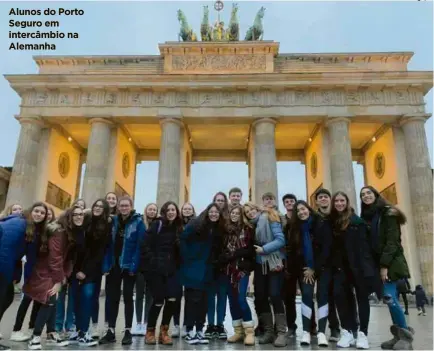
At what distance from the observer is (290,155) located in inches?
1103

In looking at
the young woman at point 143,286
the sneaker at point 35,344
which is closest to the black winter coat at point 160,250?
the young woman at point 143,286

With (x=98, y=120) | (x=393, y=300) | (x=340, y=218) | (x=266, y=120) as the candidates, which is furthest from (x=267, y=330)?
(x=98, y=120)

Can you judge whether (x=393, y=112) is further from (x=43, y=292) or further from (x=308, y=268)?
(x=43, y=292)

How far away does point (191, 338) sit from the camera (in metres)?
5.39

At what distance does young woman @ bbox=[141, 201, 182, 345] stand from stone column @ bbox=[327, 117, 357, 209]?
15.4 metres

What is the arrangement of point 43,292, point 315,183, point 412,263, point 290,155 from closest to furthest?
point 43,292, point 412,263, point 315,183, point 290,155

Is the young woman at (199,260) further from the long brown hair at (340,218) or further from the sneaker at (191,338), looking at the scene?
the long brown hair at (340,218)

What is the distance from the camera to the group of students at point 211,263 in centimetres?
511

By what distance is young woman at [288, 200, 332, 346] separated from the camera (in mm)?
5266

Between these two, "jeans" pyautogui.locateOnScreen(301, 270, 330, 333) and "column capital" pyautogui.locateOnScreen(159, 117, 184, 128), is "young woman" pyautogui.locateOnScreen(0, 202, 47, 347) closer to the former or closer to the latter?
"jeans" pyautogui.locateOnScreen(301, 270, 330, 333)

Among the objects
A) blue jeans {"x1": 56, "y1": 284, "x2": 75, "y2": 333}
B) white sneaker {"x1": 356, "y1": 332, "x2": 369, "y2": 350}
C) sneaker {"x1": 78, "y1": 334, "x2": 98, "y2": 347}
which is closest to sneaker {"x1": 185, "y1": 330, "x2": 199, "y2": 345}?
sneaker {"x1": 78, "y1": 334, "x2": 98, "y2": 347}

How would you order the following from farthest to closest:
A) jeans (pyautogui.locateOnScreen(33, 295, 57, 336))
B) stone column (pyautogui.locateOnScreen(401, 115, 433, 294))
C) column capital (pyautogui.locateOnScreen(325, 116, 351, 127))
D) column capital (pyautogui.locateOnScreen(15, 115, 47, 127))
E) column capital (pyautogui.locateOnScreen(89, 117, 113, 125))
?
column capital (pyautogui.locateOnScreen(89, 117, 113, 125))
column capital (pyautogui.locateOnScreen(15, 115, 47, 127))
column capital (pyautogui.locateOnScreen(325, 116, 351, 127))
stone column (pyautogui.locateOnScreen(401, 115, 433, 294))
jeans (pyautogui.locateOnScreen(33, 295, 57, 336))

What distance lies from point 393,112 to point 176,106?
1277 cm

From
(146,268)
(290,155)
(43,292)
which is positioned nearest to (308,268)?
(146,268)
